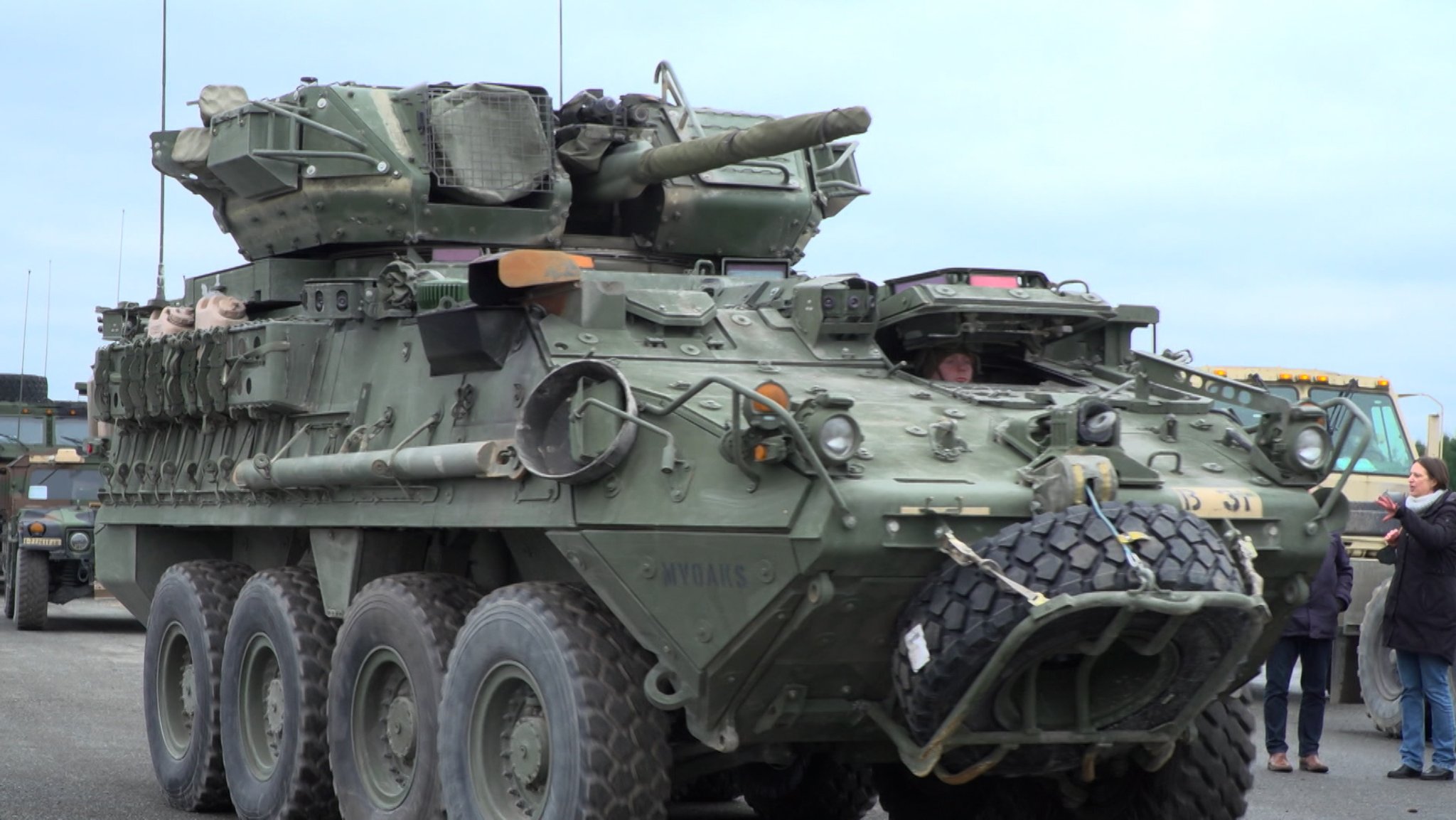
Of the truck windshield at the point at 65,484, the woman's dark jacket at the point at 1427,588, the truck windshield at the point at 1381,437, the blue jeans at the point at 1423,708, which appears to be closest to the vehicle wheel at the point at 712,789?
the blue jeans at the point at 1423,708

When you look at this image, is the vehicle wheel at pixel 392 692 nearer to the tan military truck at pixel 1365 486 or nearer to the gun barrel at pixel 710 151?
the gun barrel at pixel 710 151

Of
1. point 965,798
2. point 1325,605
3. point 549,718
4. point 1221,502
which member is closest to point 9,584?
point 1325,605

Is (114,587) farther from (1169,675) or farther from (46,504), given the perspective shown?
(46,504)

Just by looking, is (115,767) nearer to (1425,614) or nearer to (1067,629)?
(1067,629)

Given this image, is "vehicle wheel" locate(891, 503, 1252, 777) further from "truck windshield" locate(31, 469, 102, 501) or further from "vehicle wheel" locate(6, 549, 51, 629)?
"truck windshield" locate(31, 469, 102, 501)

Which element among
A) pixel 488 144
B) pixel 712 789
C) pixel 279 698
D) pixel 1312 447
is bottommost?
pixel 712 789

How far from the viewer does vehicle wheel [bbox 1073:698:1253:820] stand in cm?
777

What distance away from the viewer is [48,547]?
848 inches

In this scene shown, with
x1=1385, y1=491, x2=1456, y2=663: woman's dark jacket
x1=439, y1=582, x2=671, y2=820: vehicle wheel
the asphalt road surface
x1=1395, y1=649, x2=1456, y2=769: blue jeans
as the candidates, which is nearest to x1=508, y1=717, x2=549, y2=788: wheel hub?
x1=439, y1=582, x2=671, y2=820: vehicle wheel

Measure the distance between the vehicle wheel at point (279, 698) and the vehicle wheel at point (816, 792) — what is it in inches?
75.5

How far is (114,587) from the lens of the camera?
11.9m

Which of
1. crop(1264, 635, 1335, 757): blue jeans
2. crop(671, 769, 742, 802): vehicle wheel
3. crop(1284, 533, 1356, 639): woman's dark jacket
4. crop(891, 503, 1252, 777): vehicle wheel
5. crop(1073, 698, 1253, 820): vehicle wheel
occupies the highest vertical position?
crop(891, 503, 1252, 777): vehicle wheel

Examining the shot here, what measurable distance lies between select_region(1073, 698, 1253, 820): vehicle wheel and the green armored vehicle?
14777 mm

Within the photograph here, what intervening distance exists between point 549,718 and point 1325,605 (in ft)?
21.0
